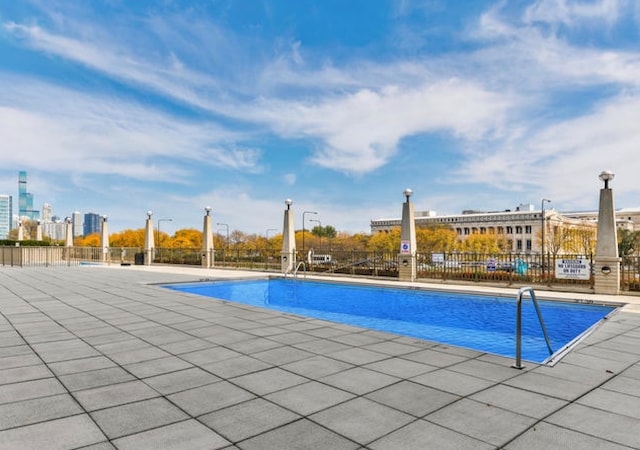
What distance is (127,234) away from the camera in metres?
65.1

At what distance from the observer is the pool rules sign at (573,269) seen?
531 inches

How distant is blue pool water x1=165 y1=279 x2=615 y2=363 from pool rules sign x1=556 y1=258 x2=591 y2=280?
10.4 feet

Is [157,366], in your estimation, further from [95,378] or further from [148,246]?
[148,246]

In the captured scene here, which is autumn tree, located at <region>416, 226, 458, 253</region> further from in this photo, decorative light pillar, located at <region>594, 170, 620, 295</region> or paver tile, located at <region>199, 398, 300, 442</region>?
paver tile, located at <region>199, 398, 300, 442</region>

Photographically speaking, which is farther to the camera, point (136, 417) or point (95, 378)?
point (95, 378)

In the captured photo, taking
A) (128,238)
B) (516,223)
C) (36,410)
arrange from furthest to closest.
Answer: (516,223) → (128,238) → (36,410)

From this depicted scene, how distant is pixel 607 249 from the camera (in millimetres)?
12641

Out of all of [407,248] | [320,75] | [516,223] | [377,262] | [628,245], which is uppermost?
[320,75]

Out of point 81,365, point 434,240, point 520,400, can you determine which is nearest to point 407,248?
point 520,400

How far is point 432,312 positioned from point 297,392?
7.95 meters

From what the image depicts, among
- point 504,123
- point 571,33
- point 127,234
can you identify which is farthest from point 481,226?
point 571,33

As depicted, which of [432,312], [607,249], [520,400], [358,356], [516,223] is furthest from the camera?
[516,223]

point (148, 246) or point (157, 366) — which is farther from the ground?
point (148, 246)

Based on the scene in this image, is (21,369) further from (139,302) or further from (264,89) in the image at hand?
(264,89)
